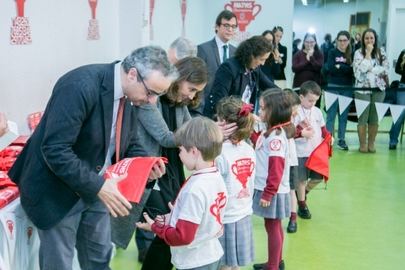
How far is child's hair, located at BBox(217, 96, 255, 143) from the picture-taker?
9.32 ft

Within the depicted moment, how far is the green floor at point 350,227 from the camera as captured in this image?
3.71 m

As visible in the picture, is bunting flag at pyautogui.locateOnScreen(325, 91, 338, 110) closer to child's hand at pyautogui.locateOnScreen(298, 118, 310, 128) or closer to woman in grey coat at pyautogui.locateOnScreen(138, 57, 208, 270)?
child's hand at pyautogui.locateOnScreen(298, 118, 310, 128)

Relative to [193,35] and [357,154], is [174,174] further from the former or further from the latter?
[193,35]

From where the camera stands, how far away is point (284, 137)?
331 cm

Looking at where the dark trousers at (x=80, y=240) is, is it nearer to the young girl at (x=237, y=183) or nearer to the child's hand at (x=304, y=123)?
the young girl at (x=237, y=183)

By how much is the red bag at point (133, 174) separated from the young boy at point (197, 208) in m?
0.17

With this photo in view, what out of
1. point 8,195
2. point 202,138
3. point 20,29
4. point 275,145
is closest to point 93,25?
point 20,29

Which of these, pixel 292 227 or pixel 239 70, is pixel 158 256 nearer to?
pixel 239 70

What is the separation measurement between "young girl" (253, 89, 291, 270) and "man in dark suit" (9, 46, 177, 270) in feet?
3.84

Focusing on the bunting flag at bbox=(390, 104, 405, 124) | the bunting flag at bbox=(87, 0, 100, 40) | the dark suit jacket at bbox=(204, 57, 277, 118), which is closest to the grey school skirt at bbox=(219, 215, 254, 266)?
the dark suit jacket at bbox=(204, 57, 277, 118)

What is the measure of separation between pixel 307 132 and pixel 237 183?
1.52m

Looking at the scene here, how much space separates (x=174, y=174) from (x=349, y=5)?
8816 millimetres

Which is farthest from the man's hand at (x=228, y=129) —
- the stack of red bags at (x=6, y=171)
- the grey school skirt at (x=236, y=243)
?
the stack of red bags at (x=6, y=171)

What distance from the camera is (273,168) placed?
127 inches
